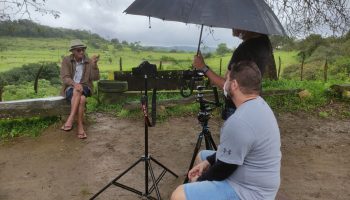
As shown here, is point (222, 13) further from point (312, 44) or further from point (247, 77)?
point (312, 44)

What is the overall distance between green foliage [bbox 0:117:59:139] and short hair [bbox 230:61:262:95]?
4.62m

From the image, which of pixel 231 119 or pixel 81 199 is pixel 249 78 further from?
pixel 81 199

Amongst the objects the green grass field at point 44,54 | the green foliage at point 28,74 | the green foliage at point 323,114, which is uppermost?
the green grass field at point 44,54

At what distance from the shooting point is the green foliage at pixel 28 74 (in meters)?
10.2

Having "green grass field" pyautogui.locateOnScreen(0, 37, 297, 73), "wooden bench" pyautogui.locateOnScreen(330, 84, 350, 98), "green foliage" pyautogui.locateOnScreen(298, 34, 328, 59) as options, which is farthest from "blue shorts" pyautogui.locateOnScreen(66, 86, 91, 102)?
"green foliage" pyautogui.locateOnScreen(298, 34, 328, 59)

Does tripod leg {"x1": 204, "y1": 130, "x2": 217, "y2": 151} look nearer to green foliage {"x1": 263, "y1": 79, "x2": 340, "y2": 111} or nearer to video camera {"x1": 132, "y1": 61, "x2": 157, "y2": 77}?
video camera {"x1": 132, "y1": 61, "x2": 157, "y2": 77}

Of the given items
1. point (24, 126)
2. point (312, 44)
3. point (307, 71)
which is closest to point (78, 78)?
point (24, 126)

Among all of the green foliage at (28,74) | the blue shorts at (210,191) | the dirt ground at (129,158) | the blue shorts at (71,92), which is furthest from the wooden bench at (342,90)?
the blue shorts at (210,191)

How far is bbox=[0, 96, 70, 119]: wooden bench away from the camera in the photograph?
647 cm

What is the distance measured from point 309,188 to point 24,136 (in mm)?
4244

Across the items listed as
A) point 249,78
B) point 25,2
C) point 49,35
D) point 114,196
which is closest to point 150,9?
point 249,78

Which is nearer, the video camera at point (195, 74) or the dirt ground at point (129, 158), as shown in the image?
the video camera at point (195, 74)

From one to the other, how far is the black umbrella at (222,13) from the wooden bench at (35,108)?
322 centimetres

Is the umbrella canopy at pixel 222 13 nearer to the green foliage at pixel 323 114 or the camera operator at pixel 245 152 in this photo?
the camera operator at pixel 245 152
